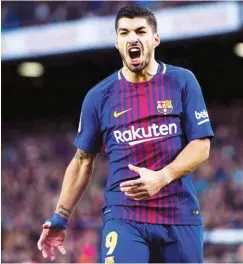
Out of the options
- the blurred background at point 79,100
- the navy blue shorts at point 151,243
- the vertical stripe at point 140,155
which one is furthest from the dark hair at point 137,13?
the blurred background at point 79,100

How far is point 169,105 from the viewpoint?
404cm

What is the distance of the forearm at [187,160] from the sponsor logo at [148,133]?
0.51 ft

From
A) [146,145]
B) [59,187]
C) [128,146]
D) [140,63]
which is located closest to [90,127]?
[128,146]

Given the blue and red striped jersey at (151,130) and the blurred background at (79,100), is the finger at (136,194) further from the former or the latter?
the blurred background at (79,100)

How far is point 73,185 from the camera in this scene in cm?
427

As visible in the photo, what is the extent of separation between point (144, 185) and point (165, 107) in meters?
0.61

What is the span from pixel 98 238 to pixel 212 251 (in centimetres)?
185

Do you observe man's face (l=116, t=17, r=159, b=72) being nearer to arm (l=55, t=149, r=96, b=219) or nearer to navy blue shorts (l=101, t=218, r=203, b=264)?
arm (l=55, t=149, r=96, b=219)

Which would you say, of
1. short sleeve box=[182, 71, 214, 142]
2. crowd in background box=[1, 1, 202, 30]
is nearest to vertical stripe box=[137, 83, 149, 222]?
short sleeve box=[182, 71, 214, 142]

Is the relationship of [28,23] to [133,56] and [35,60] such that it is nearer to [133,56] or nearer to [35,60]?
[35,60]

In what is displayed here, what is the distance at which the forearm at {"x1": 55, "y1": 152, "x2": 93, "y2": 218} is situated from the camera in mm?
4254

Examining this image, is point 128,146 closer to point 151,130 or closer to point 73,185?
point 151,130

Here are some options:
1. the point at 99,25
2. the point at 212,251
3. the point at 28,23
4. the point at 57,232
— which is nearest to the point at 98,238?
the point at 212,251

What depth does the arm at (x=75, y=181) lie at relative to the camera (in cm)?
426
